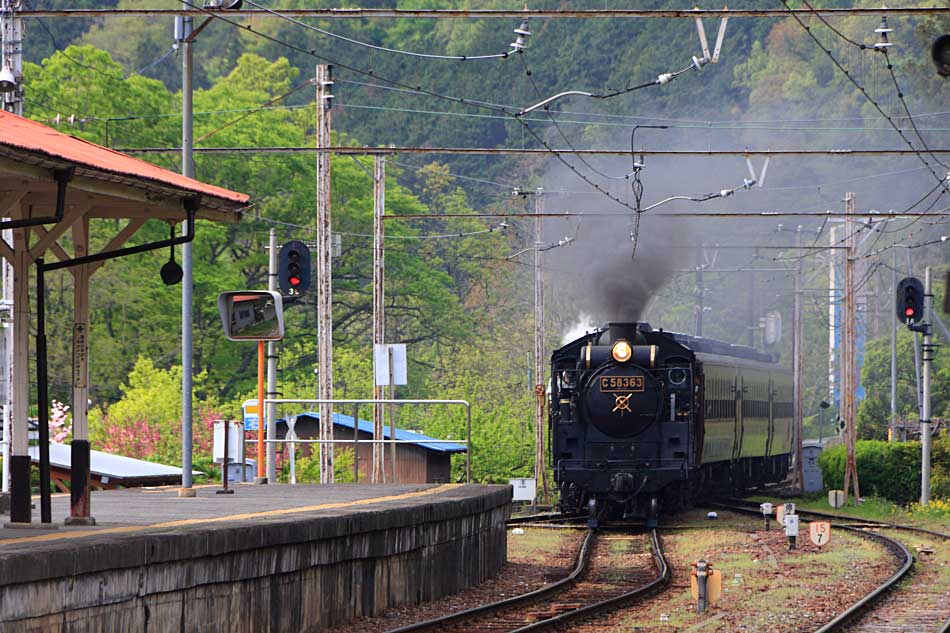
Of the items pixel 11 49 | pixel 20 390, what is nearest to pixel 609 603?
pixel 20 390

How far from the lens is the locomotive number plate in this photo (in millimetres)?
29328

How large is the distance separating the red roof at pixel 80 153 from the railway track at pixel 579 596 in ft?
13.5

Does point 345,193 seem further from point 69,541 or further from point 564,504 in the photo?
point 69,541

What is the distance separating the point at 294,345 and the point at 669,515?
3783cm

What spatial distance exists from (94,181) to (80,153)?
0.27 meters

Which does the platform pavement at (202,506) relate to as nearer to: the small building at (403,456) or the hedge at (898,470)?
the small building at (403,456)

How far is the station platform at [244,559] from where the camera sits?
34.7ft

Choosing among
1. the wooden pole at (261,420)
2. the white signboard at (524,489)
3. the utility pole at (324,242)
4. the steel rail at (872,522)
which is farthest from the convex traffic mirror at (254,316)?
the steel rail at (872,522)

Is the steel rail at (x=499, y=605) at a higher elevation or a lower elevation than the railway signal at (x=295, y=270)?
lower

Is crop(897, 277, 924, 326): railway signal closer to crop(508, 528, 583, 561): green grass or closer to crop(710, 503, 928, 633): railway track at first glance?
crop(508, 528, 583, 561): green grass

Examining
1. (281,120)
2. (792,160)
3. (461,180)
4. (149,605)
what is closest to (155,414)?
(281,120)

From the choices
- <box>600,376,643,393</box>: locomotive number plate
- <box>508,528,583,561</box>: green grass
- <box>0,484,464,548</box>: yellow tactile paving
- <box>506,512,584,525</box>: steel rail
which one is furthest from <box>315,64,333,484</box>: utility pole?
<box>0,484,464,548</box>: yellow tactile paving

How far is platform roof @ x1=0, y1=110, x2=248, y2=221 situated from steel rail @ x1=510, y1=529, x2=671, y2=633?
183 inches

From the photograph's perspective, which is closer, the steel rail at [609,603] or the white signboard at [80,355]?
the white signboard at [80,355]
